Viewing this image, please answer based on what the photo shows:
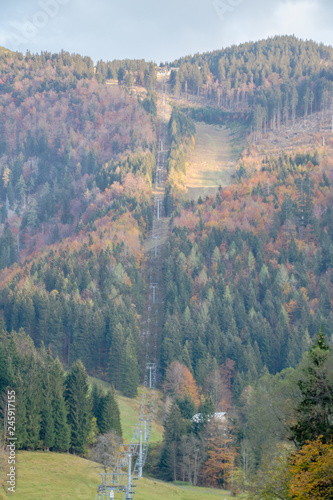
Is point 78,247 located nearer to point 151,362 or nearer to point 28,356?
point 151,362

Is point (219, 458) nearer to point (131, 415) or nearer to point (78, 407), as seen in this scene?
point (78, 407)

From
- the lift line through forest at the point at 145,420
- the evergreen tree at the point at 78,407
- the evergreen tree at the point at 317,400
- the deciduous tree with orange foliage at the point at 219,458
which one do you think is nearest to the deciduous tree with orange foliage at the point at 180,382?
the lift line through forest at the point at 145,420

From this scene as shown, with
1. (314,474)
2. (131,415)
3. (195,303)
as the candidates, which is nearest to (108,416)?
(131,415)

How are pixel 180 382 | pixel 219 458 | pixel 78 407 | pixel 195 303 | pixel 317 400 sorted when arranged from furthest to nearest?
pixel 195 303, pixel 180 382, pixel 78 407, pixel 219 458, pixel 317 400

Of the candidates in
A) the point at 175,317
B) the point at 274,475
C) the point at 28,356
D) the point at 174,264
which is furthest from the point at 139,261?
the point at 274,475

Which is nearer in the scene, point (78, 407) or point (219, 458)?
point (219, 458)

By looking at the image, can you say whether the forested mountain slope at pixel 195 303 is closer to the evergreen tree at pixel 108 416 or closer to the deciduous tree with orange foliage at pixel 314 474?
the evergreen tree at pixel 108 416

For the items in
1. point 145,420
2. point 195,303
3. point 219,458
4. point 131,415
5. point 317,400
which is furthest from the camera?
point 195,303

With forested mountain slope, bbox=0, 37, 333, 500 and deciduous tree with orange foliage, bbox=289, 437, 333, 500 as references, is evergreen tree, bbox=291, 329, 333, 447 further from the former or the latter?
forested mountain slope, bbox=0, 37, 333, 500

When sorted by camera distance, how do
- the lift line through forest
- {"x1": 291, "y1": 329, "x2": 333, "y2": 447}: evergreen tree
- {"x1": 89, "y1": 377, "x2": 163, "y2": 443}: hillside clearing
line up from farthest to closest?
1. {"x1": 89, "y1": 377, "x2": 163, "y2": 443}: hillside clearing
2. the lift line through forest
3. {"x1": 291, "y1": 329, "x2": 333, "y2": 447}: evergreen tree

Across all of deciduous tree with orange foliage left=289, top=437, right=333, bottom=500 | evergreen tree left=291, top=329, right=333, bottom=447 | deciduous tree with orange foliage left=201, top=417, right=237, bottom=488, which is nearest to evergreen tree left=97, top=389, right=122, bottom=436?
deciduous tree with orange foliage left=201, top=417, right=237, bottom=488

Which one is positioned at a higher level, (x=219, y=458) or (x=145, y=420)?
(x=145, y=420)
